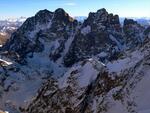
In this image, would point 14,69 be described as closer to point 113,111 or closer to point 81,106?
point 81,106

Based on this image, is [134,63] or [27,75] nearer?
[134,63]

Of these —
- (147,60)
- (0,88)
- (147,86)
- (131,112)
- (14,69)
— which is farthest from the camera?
(14,69)

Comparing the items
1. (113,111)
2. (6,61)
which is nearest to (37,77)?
(6,61)

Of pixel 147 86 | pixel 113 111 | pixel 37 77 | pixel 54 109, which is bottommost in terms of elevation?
pixel 37 77

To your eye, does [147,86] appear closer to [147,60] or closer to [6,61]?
[147,60]

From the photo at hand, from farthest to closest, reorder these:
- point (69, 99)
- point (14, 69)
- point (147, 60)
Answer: point (14, 69) → point (69, 99) → point (147, 60)

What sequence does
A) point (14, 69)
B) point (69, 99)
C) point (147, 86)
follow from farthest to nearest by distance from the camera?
point (14, 69) → point (69, 99) → point (147, 86)

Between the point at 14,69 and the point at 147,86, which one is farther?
the point at 14,69

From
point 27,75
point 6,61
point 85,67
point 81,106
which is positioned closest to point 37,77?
point 27,75

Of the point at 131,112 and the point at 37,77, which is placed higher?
the point at 131,112
